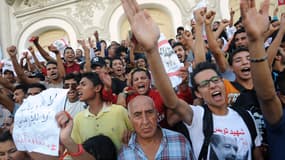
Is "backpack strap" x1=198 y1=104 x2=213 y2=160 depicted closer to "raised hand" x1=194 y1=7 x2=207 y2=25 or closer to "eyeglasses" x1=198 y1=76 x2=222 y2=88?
"eyeglasses" x1=198 y1=76 x2=222 y2=88

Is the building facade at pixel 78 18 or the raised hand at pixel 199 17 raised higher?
the building facade at pixel 78 18

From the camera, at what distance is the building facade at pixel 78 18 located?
37.2 feet

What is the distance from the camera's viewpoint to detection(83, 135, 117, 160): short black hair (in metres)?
2.65

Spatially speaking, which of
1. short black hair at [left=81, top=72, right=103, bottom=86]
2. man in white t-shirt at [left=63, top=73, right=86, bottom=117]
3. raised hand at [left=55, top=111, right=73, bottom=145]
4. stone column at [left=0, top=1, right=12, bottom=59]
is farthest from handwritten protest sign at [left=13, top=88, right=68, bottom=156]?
stone column at [left=0, top=1, right=12, bottom=59]

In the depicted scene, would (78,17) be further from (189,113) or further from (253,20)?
(253,20)

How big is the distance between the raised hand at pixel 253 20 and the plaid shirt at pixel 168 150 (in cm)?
85

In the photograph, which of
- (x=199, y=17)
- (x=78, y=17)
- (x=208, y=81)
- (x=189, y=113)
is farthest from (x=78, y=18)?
(x=189, y=113)

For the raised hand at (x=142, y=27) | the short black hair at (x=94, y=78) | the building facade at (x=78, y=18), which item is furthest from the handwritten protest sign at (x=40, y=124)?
the building facade at (x=78, y=18)

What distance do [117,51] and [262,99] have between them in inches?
178

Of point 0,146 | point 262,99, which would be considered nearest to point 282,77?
point 262,99

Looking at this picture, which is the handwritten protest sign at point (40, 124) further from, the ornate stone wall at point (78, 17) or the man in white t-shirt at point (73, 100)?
the ornate stone wall at point (78, 17)

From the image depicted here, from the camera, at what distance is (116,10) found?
11914mm

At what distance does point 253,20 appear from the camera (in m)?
2.11

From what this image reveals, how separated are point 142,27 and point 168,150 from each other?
2.72ft
